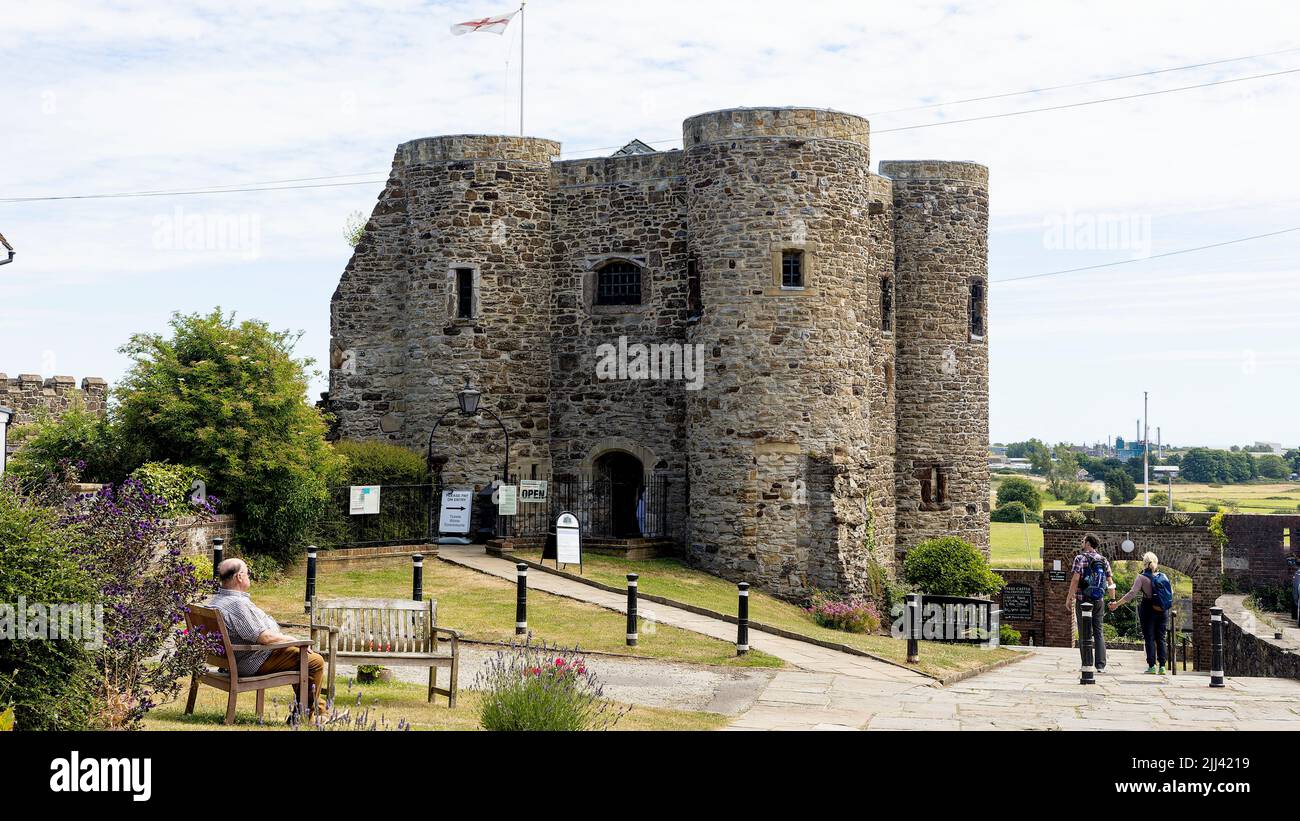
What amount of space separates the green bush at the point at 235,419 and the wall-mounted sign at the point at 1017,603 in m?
20.2

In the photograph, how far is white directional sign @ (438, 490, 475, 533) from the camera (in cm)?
2627

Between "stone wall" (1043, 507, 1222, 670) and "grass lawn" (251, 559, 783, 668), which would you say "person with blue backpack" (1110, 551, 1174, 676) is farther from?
"stone wall" (1043, 507, 1222, 670)

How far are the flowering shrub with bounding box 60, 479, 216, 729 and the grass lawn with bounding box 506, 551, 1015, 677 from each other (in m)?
9.67

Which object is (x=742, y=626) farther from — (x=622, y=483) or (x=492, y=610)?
(x=622, y=483)

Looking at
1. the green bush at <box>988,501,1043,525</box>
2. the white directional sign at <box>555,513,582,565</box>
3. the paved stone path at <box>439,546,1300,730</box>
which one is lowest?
the green bush at <box>988,501,1043,525</box>

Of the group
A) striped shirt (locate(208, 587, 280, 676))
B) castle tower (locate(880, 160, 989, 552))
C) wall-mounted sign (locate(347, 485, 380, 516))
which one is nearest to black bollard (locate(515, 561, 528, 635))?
striped shirt (locate(208, 587, 280, 676))

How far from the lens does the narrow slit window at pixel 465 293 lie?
27.8m

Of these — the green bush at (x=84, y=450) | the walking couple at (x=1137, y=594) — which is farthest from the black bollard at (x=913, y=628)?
the green bush at (x=84, y=450)

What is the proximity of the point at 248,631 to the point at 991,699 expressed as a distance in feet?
26.4

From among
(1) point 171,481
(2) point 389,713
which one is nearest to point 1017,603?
(1) point 171,481

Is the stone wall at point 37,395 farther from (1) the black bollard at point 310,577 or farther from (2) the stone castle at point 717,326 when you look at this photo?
(1) the black bollard at point 310,577

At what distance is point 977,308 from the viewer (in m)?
32.2

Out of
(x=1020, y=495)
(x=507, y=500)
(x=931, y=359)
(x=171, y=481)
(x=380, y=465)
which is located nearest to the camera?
(x=171, y=481)
